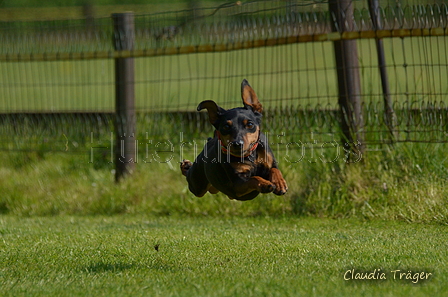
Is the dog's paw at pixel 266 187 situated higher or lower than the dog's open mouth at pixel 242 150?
lower

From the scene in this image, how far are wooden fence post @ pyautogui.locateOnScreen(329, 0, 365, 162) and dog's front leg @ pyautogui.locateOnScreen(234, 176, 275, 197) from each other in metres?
2.68

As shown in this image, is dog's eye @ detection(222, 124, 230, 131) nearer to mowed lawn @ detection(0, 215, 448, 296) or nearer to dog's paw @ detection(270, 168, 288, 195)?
dog's paw @ detection(270, 168, 288, 195)

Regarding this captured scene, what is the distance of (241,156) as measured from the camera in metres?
3.83

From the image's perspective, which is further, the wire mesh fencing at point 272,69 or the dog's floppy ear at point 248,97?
the wire mesh fencing at point 272,69

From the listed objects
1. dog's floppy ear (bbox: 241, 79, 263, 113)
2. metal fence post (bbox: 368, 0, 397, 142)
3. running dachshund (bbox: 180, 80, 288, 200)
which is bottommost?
running dachshund (bbox: 180, 80, 288, 200)

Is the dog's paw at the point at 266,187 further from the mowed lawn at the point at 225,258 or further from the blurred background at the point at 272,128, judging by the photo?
the blurred background at the point at 272,128

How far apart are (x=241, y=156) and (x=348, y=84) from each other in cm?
292

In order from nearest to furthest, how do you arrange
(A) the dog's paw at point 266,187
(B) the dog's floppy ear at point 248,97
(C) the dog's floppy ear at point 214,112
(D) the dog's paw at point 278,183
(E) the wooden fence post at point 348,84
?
(A) the dog's paw at point 266,187, (D) the dog's paw at point 278,183, (C) the dog's floppy ear at point 214,112, (B) the dog's floppy ear at point 248,97, (E) the wooden fence post at point 348,84

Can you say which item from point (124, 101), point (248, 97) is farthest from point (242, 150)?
point (124, 101)

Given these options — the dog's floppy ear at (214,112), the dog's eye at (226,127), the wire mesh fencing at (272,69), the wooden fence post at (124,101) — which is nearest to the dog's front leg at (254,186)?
the dog's eye at (226,127)

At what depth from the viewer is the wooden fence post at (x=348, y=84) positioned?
249 inches

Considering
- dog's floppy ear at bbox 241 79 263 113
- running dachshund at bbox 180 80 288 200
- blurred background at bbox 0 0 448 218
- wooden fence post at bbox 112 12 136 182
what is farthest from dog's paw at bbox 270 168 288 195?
wooden fence post at bbox 112 12 136 182

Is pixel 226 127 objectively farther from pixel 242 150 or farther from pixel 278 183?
pixel 278 183

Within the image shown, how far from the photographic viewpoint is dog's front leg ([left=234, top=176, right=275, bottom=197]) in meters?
3.66
